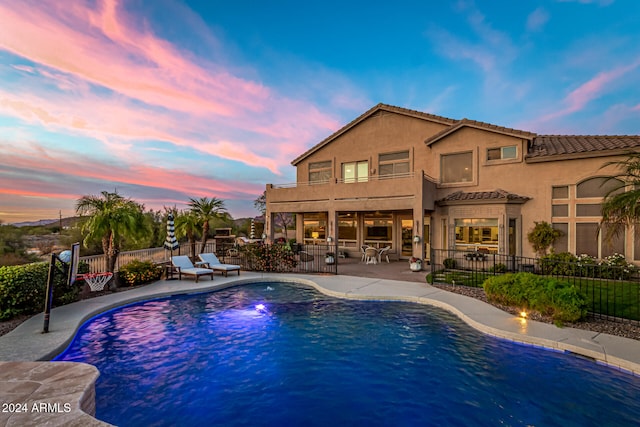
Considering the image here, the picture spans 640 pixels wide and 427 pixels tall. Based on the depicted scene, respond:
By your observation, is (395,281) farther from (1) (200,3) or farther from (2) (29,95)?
(2) (29,95)

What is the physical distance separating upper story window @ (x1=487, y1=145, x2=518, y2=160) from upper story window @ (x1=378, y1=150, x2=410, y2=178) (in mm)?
4684

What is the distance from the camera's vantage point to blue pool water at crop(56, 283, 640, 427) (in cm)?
452

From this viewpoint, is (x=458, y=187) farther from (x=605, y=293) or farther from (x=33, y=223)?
(x=33, y=223)

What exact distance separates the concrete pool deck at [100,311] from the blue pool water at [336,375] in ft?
1.14

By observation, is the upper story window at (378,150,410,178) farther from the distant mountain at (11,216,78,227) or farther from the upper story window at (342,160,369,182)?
the distant mountain at (11,216,78,227)

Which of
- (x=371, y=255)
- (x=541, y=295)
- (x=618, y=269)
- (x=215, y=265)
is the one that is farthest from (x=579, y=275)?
(x=215, y=265)

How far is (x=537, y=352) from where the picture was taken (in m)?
6.42

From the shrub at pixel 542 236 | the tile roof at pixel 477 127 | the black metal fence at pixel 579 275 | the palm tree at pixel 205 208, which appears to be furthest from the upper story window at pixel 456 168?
the palm tree at pixel 205 208

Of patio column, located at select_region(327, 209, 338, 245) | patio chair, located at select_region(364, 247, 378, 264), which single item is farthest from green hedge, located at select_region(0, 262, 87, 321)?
patio chair, located at select_region(364, 247, 378, 264)

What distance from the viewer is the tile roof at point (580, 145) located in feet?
44.5

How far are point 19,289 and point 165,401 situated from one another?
645 centimetres

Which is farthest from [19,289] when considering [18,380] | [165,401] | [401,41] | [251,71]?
[401,41]

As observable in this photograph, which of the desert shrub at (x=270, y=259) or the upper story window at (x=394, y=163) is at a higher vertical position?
the upper story window at (x=394, y=163)

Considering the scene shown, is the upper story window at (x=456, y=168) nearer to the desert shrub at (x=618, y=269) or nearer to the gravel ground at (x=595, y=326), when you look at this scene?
the desert shrub at (x=618, y=269)
